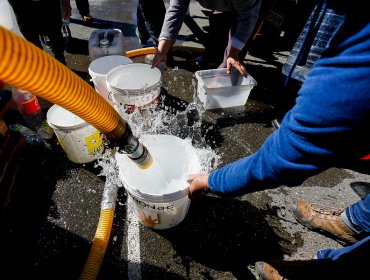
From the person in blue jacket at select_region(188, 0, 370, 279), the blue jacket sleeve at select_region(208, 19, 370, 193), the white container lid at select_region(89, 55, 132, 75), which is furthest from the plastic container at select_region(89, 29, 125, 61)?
the blue jacket sleeve at select_region(208, 19, 370, 193)

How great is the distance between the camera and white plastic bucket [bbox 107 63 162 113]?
2.83 m

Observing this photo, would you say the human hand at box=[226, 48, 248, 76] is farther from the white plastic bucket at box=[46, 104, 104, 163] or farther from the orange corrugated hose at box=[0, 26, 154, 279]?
the orange corrugated hose at box=[0, 26, 154, 279]

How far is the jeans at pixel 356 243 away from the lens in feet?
5.63

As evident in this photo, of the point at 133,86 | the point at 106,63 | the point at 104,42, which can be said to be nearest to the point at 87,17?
the point at 104,42

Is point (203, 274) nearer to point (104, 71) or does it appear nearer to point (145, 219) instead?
point (145, 219)

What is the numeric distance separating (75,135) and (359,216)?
303cm

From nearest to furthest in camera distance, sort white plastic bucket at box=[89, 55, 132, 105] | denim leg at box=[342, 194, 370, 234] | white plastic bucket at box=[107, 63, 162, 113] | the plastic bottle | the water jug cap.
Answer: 1. denim leg at box=[342, 194, 370, 234]
2. white plastic bucket at box=[107, 63, 162, 113]
3. white plastic bucket at box=[89, 55, 132, 105]
4. the plastic bottle
5. the water jug cap

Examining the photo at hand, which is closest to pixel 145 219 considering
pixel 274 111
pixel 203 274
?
pixel 203 274

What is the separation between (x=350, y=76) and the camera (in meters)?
0.88

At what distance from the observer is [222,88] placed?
12.1ft

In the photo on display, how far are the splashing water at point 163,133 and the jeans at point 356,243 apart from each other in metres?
1.31

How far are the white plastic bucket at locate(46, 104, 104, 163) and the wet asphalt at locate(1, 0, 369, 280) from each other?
0.75 feet

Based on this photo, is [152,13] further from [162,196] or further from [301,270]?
[301,270]

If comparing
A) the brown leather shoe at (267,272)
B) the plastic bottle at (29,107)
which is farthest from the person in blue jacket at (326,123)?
the plastic bottle at (29,107)
